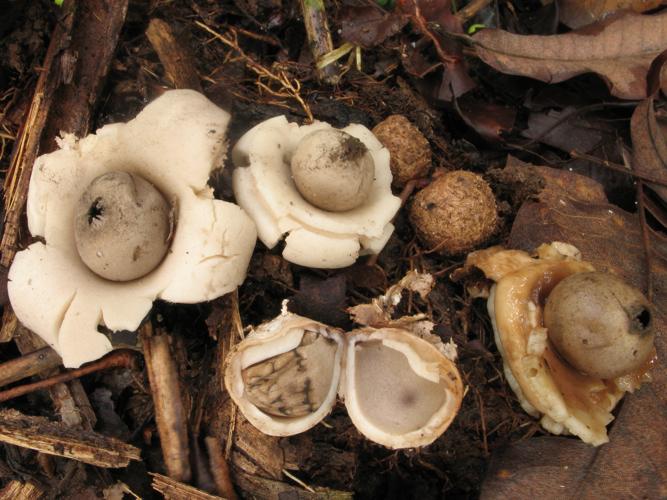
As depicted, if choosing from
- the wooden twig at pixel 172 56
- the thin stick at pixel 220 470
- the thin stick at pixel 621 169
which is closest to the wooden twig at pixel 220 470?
the thin stick at pixel 220 470

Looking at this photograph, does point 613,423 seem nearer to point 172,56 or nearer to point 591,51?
point 591,51

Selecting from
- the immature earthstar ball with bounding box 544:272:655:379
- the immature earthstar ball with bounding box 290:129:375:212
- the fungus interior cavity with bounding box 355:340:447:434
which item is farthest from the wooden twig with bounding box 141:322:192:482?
the immature earthstar ball with bounding box 544:272:655:379

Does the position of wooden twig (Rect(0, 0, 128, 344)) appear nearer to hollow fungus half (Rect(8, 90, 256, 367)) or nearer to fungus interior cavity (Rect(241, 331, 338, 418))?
hollow fungus half (Rect(8, 90, 256, 367))

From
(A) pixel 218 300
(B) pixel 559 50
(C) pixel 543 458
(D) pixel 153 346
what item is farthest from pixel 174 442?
(B) pixel 559 50

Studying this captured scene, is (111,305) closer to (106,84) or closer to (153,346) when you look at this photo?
(153,346)

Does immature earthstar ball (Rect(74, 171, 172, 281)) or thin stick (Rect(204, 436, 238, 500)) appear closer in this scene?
immature earthstar ball (Rect(74, 171, 172, 281))

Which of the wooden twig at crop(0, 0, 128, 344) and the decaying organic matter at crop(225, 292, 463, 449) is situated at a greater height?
the wooden twig at crop(0, 0, 128, 344)
